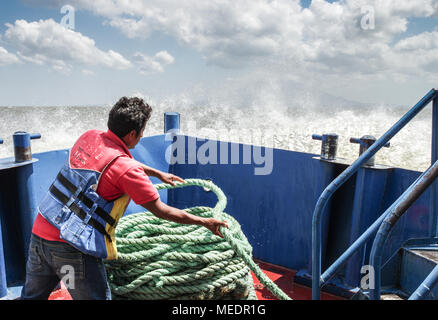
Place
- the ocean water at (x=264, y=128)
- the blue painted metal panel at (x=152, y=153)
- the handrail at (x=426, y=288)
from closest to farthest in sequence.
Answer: the handrail at (x=426, y=288) → the blue painted metal panel at (x=152, y=153) → the ocean water at (x=264, y=128)

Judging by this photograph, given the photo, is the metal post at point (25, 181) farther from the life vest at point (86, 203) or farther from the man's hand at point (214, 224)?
the man's hand at point (214, 224)

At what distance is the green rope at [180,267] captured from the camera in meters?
2.15

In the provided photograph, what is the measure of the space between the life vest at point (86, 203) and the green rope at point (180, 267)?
0.50 meters

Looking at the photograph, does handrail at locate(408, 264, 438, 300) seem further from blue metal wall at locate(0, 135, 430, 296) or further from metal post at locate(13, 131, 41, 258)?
metal post at locate(13, 131, 41, 258)

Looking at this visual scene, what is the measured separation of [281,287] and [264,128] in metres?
17.5

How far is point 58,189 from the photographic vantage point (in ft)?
5.60

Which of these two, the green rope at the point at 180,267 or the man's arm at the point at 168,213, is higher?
the man's arm at the point at 168,213

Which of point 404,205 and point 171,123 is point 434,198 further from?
point 171,123

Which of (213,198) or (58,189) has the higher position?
(58,189)

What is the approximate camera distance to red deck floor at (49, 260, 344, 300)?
2791 mm

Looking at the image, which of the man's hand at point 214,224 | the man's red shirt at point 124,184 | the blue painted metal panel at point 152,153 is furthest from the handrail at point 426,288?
the blue painted metal panel at point 152,153

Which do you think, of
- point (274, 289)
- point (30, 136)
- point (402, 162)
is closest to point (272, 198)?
point (274, 289)
